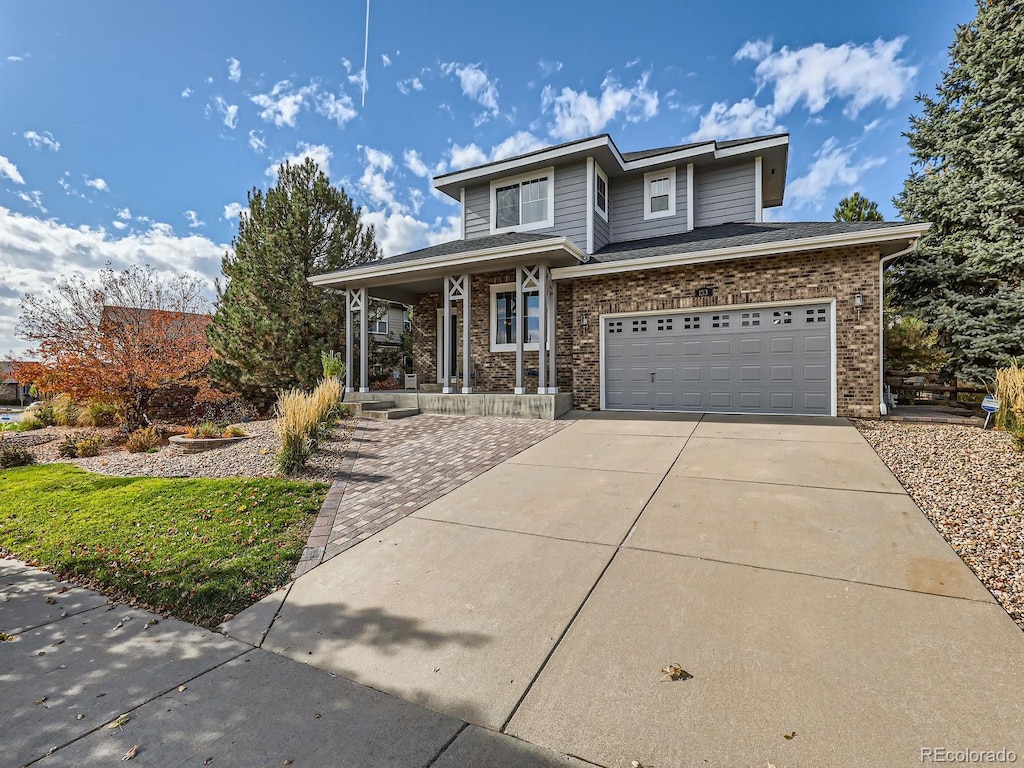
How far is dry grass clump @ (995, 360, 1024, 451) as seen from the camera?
569 cm

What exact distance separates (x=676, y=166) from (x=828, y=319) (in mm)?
5621

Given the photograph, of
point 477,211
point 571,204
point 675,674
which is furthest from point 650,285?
point 675,674

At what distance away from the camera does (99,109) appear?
9992mm

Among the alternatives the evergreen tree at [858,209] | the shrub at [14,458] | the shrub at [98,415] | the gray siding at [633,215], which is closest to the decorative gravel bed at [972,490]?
the gray siding at [633,215]

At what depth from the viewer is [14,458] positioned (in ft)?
26.2

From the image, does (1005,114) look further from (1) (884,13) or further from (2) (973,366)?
(2) (973,366)

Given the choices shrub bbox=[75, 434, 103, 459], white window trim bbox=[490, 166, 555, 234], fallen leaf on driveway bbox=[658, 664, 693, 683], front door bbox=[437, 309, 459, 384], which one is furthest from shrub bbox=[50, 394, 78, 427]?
fallen leaf on driveway bbox=[658, 664, 693, 683]

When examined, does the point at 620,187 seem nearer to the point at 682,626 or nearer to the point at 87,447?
the point at 682,626

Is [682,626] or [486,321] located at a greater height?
[486,321]

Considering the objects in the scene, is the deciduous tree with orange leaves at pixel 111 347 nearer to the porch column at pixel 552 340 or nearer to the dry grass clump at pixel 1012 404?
the porch column at pixel 552 340

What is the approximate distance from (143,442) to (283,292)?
6.37m

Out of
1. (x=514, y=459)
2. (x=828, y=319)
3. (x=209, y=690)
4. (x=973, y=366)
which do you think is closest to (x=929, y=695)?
(x=209, y=690)

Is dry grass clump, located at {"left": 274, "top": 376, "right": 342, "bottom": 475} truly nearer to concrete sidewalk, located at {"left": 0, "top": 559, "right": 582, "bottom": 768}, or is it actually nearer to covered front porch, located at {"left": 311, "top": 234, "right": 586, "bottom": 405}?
concrete sidewalk, located at {"left": 0, "top": 559, "right": 582, "bottom": 768}
